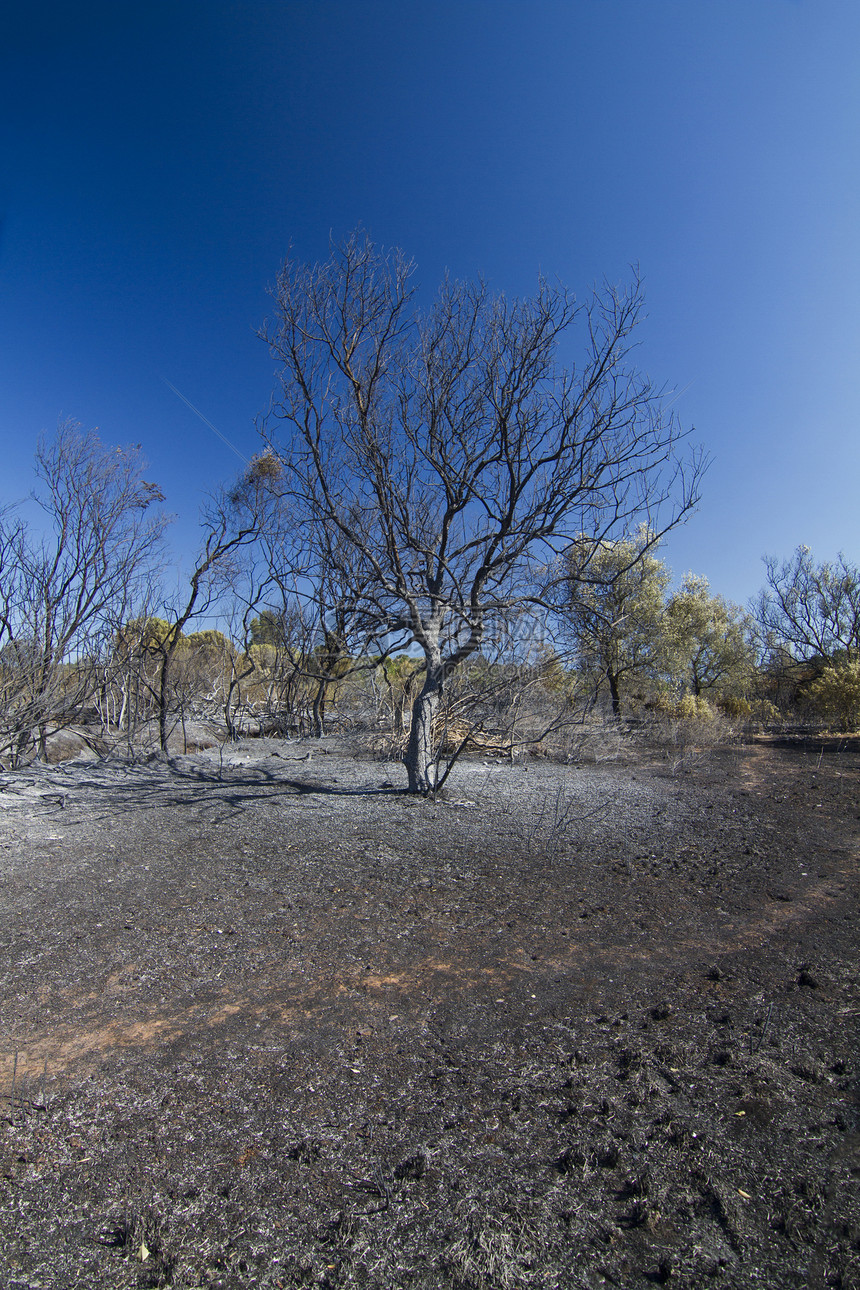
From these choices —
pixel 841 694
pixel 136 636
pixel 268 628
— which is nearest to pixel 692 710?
pixel 841 694

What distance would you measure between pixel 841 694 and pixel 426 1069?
18266 mm

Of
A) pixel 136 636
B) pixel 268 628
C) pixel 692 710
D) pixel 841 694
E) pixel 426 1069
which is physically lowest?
pixel 426 1069

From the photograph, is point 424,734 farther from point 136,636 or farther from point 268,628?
point 268,628

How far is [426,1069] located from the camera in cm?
205

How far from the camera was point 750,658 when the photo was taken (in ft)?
72.8

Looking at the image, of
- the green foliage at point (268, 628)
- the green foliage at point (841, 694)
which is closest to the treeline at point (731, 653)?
the green foliage at point (841, 694)

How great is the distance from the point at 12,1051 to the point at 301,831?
11.1 feet

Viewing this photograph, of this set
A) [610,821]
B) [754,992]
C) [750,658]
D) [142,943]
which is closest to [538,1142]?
[754,992]

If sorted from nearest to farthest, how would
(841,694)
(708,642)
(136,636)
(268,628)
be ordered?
(136,636) → (268,628) → (841,694) → (708,642)

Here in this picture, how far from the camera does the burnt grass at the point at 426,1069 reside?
1369mm

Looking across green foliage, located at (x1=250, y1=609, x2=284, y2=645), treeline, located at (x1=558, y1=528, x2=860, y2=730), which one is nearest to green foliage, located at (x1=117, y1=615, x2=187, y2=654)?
green foliage, located at (x1=250, y1=609, x2=284, y2=645)

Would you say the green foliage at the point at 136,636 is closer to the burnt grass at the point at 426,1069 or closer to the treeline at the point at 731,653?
the burnt grass at the point at 426,1069

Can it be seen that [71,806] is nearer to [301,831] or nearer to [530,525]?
[301,831]

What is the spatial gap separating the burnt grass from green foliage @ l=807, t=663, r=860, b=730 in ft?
46.1
